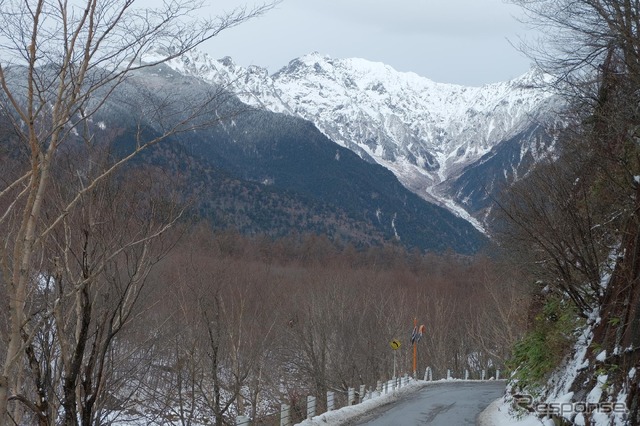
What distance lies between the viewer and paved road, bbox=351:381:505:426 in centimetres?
1803

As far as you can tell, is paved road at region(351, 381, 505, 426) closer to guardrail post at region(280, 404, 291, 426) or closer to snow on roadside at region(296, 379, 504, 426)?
snow on roadside at region(296, 379, 504, 426)

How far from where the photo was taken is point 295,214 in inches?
6924

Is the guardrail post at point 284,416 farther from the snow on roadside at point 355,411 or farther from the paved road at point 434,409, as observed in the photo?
the paved road at point 434,409

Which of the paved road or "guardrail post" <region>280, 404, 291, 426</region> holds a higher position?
"guardrail post" <region>280, 404, 291, 426</region>

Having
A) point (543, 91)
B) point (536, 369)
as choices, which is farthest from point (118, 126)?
point (536, 369)

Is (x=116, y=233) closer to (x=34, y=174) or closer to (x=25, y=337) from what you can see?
(x=25, y=337)

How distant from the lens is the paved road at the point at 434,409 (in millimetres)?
18031

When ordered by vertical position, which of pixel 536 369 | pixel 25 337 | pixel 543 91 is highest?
pixel 543 91

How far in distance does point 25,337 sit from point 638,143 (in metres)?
8.67

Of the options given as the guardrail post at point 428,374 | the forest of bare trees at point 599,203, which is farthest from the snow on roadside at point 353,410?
the guardrail post at point 428,374

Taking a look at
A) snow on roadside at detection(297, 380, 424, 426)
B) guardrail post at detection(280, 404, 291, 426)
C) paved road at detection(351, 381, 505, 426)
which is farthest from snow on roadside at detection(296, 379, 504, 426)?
guardrail post at detection(280, 404, 291, 426)

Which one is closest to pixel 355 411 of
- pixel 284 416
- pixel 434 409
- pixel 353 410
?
pixel 353 410

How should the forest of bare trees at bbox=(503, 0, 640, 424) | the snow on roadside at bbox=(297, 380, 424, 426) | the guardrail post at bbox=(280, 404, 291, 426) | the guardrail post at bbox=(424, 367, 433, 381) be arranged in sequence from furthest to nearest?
the guardrail post at bbox=(424, 367, 433, 381), the snow on roadside at bbox=(297, 380, 424, 426), the guardrail post at bbox=(280, 404, 291, 426), the forest of bare trees at bbox=(503, 0, 640, 424)

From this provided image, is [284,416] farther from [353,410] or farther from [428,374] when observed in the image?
[428,374]
